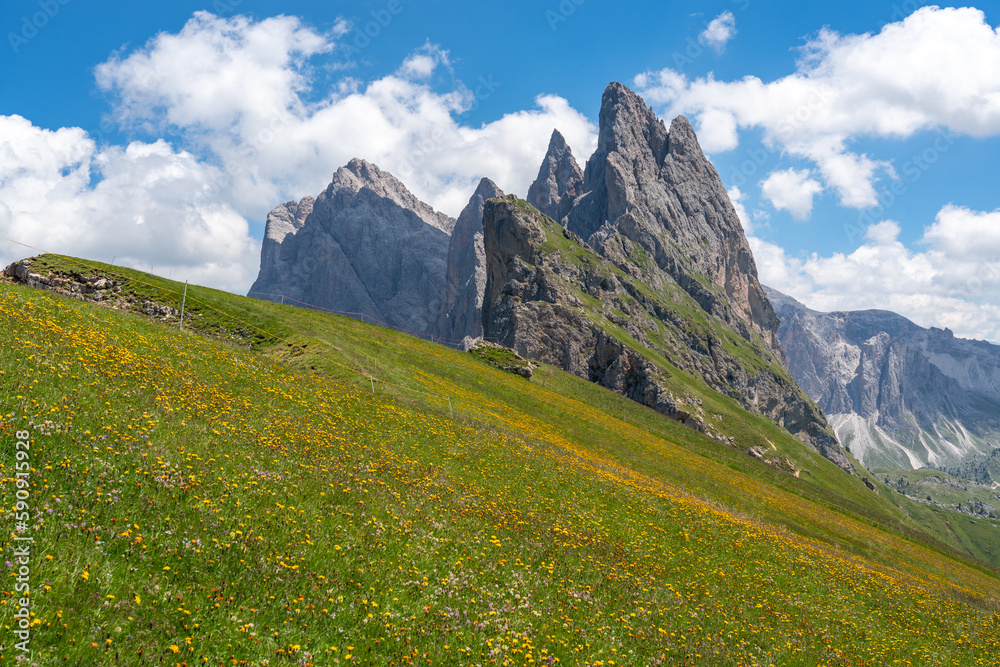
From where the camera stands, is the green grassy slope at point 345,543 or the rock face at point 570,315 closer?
the green grassy slope at point 345,543

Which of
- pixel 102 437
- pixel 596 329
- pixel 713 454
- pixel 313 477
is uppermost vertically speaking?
pixel 596 329

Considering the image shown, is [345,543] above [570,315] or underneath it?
underneath

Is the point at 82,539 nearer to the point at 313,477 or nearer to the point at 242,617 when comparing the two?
the point at 242,617

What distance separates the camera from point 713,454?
3327 inches

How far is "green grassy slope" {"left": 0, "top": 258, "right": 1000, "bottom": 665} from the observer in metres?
8.72

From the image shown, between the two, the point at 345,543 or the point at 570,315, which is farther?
the point at 570,315

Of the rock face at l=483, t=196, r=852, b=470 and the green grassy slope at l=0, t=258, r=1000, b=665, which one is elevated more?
the rock face at l=483, t=196, r=852, b=470

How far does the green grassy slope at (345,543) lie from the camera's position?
28.6 ft

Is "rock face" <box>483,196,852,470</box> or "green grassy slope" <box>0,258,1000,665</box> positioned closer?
"green grassy slope" <box>0,258,1000,665</box>

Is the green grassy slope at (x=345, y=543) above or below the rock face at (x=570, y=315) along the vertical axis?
below

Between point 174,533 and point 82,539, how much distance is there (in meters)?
1.56

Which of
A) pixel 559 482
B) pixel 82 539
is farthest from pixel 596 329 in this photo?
pixel 82 539

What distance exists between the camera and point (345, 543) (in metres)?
12.4

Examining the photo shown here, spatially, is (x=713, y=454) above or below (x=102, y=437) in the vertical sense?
below
